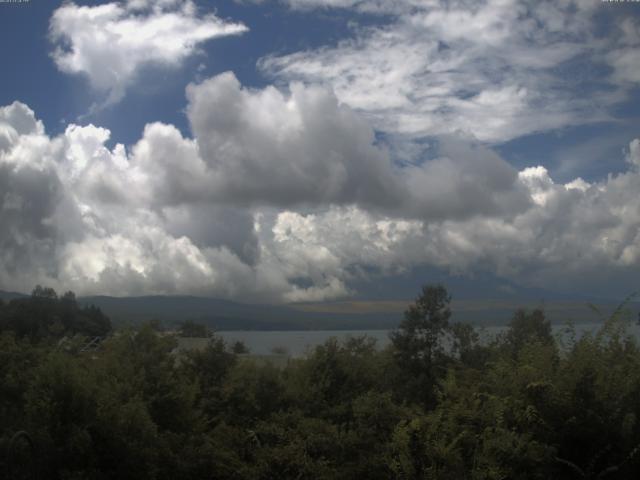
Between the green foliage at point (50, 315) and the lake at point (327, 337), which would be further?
the green foliage at point (50, 315)

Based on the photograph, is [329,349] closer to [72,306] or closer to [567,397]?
[567,397]

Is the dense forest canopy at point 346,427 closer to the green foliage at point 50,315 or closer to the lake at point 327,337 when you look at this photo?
the lake at point 327,337

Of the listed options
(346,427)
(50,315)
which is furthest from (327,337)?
(50,315)

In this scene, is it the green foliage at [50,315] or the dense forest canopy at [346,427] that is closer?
the dense forest canopy at [346,427]

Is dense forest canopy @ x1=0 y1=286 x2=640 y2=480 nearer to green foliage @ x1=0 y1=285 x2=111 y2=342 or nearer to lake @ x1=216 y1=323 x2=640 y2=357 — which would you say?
lake @ x1=216 y1=323 x2=640 y2=357

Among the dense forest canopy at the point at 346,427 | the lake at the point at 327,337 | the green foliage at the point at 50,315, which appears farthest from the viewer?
the green foliage at the point at 50,315

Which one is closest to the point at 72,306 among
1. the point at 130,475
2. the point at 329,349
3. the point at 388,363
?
the point at 388,363

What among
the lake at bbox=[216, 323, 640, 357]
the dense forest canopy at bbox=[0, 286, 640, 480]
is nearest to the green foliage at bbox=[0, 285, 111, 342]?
the lake at bbox=[216, 323, 640, 357]

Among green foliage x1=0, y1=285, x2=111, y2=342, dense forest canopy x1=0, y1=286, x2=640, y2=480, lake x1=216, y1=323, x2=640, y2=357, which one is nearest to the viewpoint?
dense forest canopy x1=0, y1=286, x2=640, y2=480

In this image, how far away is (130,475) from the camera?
10.9m

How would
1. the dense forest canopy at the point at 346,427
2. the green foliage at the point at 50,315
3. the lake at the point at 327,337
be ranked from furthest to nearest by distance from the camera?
1. the green foliage at the point at 50,315
2. the lake at the point at 327,337
3. the dense forest canopy at the point at 346,427

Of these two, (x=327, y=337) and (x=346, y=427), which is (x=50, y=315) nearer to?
(x=327, y=337)

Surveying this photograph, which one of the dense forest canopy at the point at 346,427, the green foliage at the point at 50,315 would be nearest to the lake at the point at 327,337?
the dense forest canopy at the point at 346,427

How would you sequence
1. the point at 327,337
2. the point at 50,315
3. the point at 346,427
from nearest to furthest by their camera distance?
the point at 346,427 → the point at 327,337 → the point at 50,315
